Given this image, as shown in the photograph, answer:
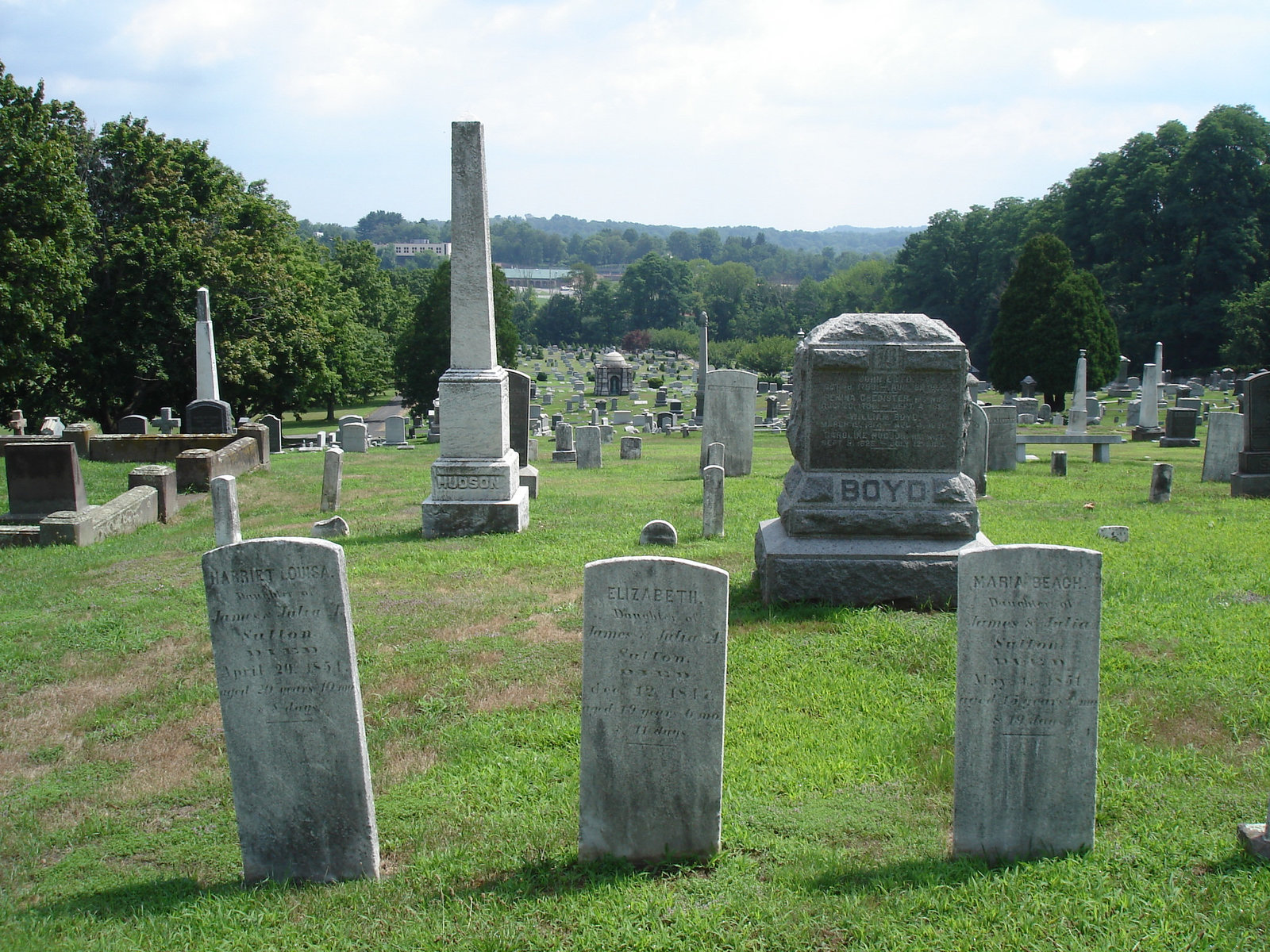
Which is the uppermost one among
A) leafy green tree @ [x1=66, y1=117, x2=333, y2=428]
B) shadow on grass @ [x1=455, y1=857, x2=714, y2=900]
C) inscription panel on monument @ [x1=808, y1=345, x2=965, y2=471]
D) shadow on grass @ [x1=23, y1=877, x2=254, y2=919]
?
leafy green tree @ [x1=66, y1=117, x2=333, y2=428]

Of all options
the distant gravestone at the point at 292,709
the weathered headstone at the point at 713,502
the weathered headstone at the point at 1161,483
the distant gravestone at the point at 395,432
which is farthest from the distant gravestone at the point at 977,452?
the distant gravestone at the point at 395,432

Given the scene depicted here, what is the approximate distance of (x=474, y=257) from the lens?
11172mm

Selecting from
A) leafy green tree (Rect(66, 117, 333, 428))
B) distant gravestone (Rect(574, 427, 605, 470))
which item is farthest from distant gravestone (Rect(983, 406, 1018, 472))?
leafy green tree (Rect(66, 117, 333, 428))

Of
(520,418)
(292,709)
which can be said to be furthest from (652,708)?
(520,418)

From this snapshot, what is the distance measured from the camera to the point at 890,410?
7.94 metres

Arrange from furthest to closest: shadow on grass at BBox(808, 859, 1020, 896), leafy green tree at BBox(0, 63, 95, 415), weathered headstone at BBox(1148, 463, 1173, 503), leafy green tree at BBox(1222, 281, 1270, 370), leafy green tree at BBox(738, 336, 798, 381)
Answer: leafy green tree at BBox(738, 336, 798, 381)
leafy green tree at BBox(1222, 281, 1270, 370)
leafy green tree at BBox(0, 63, 95, 415)
weathered headstone at BBox(1148, 463, 1173, 503)
shadow on grass at BBox(808, 859, 1020, 896)

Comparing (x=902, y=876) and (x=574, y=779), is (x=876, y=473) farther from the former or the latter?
(x=902, y=876)

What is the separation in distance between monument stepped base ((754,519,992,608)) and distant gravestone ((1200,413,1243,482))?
10692 millimetres

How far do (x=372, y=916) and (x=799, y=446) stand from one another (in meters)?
5.40

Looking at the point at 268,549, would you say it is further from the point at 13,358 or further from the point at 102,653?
the point at 13,358

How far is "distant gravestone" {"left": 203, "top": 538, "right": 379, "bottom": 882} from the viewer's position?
409cm

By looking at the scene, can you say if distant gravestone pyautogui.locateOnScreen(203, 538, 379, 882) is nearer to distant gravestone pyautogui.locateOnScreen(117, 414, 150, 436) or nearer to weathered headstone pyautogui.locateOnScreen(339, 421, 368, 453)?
weathered headstone pyautogui.locateOnScreen(339, 421, 368, 453)

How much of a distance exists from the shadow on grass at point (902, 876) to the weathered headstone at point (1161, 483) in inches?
427

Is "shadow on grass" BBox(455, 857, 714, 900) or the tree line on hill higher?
the tree line on hill
